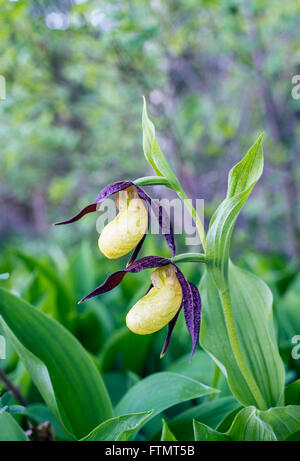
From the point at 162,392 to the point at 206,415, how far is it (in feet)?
0.34

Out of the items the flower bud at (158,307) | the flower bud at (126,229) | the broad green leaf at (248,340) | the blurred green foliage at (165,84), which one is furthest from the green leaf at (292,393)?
the blurred green foliage at (165,84)

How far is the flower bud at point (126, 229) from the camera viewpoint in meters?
0.48

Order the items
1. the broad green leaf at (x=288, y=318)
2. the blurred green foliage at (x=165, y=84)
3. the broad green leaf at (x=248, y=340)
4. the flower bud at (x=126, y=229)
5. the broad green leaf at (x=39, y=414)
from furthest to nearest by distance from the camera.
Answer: the blurred green foliage at (x=165, y=84)
the broad green leaf at (x=288, y=318)
the broad green leaf at (x=39, y=414)
the broad green leaf at (x=248, y=340)
the flower bud at (x=126, y=229)

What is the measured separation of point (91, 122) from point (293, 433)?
249 cm

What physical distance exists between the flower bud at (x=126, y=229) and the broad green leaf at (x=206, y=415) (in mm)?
360

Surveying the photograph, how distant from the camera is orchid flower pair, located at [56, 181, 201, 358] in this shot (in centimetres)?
48

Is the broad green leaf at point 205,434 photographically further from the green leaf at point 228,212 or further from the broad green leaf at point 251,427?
the green leaf at point 228,212

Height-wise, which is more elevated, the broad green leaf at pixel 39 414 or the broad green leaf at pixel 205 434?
the broad green leaf at pixel 205 434

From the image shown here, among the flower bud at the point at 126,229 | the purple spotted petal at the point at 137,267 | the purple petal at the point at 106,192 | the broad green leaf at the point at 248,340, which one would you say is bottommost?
the broad green leaf at the point at 248,340

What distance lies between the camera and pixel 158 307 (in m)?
0.50

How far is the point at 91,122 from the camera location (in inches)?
107

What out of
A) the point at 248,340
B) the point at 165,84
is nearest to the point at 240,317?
the point at 248,340

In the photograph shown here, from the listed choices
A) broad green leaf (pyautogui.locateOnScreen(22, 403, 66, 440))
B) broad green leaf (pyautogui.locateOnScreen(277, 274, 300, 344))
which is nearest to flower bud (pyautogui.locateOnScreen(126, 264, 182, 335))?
broad green leaf (pyautogui.locateOnScreen(22, 403, 66, 440))
